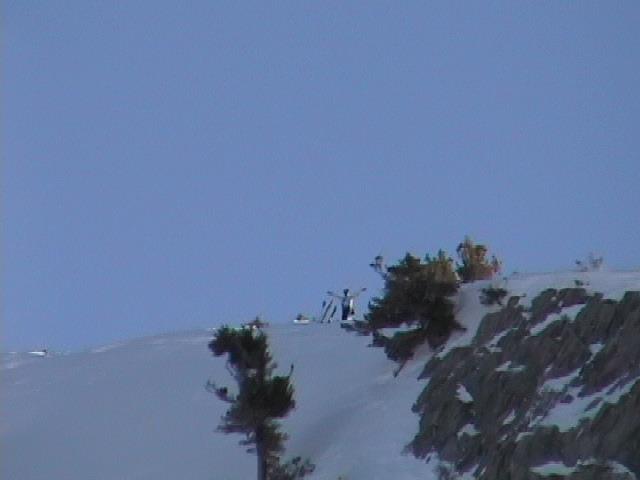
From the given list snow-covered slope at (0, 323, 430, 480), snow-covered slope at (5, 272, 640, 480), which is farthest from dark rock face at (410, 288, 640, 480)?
snow-covered slope at (0, 323, 430, 480)

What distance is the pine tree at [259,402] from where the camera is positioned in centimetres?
2542

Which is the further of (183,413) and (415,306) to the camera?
(183,413)

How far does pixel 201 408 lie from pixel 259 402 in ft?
25.0

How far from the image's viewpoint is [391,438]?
2556cm

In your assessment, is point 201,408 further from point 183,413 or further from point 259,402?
point 259,402

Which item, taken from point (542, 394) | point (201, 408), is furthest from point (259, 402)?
point (201, 408)

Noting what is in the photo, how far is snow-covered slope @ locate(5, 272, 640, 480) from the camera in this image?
1038 inches

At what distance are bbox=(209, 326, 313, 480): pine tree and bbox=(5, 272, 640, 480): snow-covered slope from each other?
3.17 ft

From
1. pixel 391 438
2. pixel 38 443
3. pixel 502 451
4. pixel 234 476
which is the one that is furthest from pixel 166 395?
pixel 502 451

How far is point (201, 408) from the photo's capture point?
32.8 metres

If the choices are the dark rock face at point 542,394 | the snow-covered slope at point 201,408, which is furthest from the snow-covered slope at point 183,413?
the dark rock face at point 542,394

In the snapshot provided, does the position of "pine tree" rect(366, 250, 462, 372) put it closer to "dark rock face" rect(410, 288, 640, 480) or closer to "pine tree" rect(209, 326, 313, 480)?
"dark rock face" rect(410, 288, 640, 480)

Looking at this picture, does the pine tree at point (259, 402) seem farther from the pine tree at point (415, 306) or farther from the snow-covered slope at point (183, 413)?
the pine tree at point (415, 306)

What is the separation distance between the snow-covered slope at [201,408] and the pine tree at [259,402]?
3.17 feet
